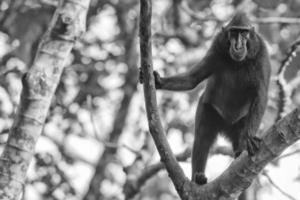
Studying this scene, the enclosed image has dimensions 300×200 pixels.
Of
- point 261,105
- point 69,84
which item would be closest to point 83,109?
point 69,84

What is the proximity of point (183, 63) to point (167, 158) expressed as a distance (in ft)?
12.2

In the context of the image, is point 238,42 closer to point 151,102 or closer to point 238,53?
point 238,53

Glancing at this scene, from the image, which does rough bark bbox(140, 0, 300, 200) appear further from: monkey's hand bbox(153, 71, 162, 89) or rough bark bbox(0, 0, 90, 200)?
monkey's hand bbox(153, 71, 162, 89)

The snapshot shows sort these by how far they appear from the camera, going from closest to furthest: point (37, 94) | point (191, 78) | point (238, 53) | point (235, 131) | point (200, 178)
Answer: point (37, 94) < point (200, 178) < point (238, 53) < point (191, 78) < point (235, 131)

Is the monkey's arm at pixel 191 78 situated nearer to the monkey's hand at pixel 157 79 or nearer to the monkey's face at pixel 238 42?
the monkey's hand at pixel 157 79

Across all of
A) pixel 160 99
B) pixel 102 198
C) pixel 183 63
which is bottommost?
pixel 102 198

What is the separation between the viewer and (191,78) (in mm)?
5285

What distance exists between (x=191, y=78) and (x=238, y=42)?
560 mm

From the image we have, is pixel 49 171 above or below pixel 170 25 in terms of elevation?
below

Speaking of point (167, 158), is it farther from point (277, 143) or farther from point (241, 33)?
point (241, 33)

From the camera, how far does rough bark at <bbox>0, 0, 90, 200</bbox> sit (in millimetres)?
3826

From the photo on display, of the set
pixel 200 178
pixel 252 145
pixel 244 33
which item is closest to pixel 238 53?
pixel 244 33

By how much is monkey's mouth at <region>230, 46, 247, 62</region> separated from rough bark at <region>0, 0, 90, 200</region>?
1496 millimetres

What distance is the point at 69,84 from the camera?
7.95 meters
